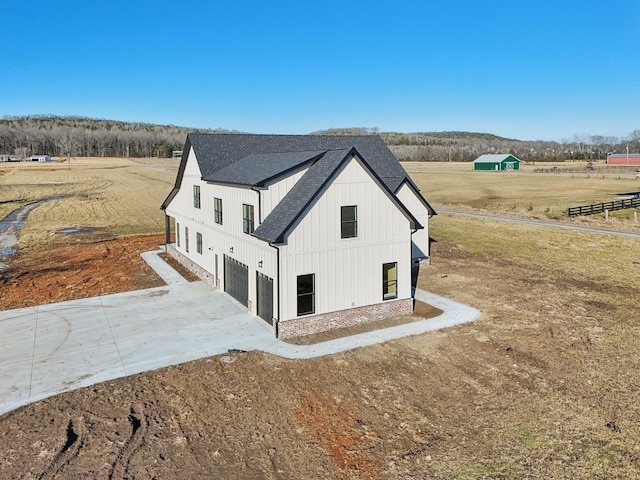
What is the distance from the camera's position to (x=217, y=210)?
22.1m

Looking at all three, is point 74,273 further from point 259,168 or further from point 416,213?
point 416,213

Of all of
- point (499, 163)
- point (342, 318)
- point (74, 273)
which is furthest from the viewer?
point (499, 163)

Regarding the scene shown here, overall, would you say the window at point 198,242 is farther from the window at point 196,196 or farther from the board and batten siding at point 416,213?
the board and batten siding at point 416,213

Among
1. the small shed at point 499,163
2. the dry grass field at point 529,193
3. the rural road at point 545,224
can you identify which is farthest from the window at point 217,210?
the small shed at point 499,163

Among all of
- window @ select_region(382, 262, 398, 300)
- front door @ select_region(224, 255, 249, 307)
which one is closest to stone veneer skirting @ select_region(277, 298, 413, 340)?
window @ select_region(382, 262, 398, 300)

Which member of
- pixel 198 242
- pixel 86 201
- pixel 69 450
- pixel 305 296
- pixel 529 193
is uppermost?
pixel 529 193

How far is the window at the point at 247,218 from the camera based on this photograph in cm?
1861

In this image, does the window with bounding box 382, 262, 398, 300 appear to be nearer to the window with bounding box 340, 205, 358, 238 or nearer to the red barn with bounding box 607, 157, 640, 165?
the window with bounding box 340, 205, 358, 238

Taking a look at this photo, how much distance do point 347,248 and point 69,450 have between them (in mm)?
10742

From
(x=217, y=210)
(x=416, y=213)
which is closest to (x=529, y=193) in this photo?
(x=416, y=213)

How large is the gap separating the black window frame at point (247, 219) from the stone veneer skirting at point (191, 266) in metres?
4.57

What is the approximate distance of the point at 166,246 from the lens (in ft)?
99.2

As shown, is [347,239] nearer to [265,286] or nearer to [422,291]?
[265,286]

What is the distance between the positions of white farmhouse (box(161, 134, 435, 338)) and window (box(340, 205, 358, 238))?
1.5 inches
